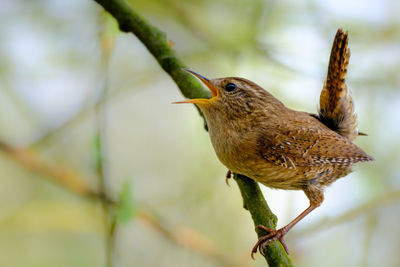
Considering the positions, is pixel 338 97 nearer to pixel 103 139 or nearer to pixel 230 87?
pixel 230 87

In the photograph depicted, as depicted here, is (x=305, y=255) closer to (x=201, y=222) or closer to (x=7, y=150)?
(x=201, y=222)

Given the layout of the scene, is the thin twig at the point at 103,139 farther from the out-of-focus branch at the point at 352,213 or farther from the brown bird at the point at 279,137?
the out-of-focus branch at the point at 352,213

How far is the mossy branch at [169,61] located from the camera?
2391 mm

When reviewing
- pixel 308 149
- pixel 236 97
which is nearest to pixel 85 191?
pixel 236 97

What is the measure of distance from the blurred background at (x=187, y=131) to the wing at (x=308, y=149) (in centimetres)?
69

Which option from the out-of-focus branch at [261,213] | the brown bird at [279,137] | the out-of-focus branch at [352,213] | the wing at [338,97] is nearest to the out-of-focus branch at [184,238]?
the out-of-focus branch at [352,213]

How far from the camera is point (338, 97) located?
343 cm

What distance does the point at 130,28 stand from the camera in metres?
2.61

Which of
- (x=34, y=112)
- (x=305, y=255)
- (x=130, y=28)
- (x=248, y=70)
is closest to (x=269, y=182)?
(x=130, y=28)

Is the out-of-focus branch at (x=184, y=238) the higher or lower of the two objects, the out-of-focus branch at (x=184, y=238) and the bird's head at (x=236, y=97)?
the lower

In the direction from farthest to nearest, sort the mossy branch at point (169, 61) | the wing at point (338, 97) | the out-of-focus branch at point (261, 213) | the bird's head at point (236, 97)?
the wing at point (338, 97) → the bird's head at point (236, 97) → the mossy branch at point (169, 61) → the out-of-focus branch at point (261, 213)

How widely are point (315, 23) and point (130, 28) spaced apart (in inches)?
92.1

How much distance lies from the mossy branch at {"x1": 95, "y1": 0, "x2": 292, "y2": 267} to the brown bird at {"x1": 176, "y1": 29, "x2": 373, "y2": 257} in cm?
11

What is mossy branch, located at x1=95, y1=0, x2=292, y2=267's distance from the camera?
7.84 feet
